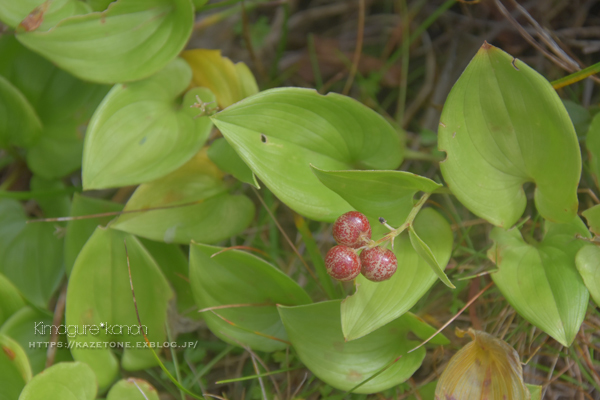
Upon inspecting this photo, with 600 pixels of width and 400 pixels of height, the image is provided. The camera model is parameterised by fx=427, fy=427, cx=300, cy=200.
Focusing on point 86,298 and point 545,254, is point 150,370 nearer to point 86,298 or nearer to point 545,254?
point 86,298

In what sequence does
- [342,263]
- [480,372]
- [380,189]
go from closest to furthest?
[342,263] → [380,189] → [480,372]

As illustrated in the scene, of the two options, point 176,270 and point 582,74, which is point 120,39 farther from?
point 582,74

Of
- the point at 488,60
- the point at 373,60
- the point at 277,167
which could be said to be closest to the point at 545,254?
the point at 488,60

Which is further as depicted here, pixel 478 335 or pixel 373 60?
pixel 373 60

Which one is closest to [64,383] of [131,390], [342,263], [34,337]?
[131,390]

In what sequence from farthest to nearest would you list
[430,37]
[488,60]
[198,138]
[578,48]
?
1. [430,37]
2. [578,48]
3. [198,138]
4. [488,60]

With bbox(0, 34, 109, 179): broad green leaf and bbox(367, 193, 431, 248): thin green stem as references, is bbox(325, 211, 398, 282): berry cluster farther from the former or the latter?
bbox(0, 34, 109, 179): broad green leaf
